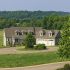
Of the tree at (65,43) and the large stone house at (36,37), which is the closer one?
the tree at (65,43)

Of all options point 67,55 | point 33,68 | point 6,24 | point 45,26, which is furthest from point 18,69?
point 6,24

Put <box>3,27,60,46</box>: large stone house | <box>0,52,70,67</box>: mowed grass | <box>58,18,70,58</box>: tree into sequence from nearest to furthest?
1. <box>58,18,70,58</box>: tree
2. <box>0,52,70,67</box>: mowed grass
3. <box>3,27,60,46</box>: large stone house

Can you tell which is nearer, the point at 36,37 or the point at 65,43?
the point at 65,43

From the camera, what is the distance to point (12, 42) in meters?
79.9

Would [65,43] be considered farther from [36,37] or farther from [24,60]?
[36,37]

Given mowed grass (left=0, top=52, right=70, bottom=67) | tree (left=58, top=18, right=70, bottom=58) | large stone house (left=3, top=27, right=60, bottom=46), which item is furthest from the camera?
large stone house (left=3, top=27, right=60, bottom=46)

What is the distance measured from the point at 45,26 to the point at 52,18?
7.70 meters

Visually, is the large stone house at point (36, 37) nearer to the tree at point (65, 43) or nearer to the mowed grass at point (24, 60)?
the mowed grass at point (24, 60)

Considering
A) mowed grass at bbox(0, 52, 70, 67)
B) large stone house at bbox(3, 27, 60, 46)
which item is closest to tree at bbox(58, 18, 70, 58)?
mowed grass at bbox(0, 52, 70, 67)

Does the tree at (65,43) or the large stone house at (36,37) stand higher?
the tree at (65,43)

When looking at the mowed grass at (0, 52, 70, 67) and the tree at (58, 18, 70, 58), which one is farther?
the mowed grass at (0, 52, 70, 67)

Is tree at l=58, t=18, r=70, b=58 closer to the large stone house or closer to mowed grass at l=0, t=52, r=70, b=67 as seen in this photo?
mowed grass at l=0, t=52, r=70, b=67

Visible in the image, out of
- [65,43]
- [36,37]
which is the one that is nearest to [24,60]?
[65,43]

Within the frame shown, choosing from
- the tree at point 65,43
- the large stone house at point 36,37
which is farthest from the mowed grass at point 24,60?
the large stone house at point 36,37
